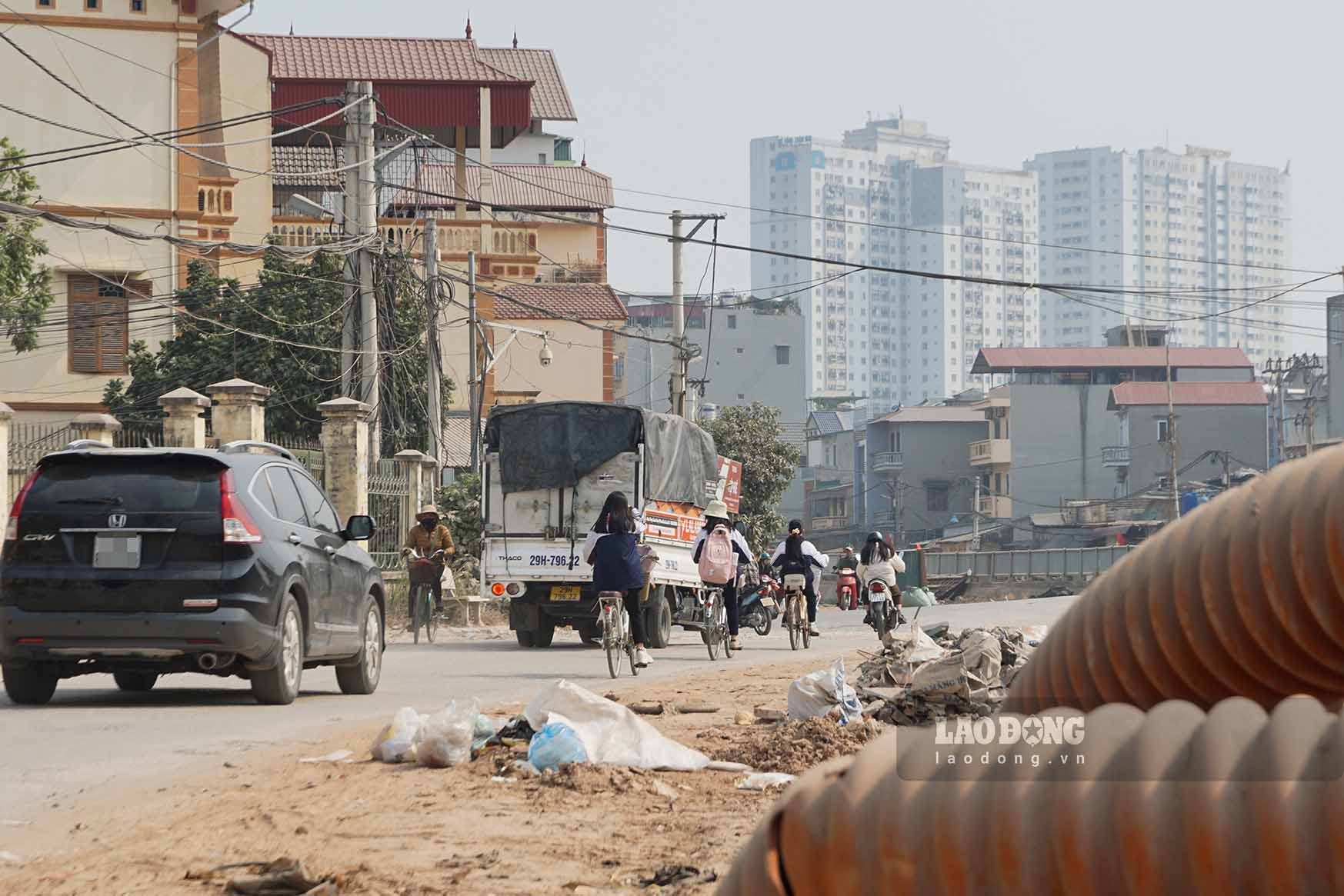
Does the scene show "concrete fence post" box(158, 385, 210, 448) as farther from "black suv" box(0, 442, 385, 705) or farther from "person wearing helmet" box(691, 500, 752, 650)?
"black suv" box(0, 442, 385, 705)

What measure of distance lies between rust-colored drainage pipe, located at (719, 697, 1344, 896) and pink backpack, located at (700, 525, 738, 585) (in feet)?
61.4

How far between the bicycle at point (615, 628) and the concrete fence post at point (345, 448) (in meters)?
12.3

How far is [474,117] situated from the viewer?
66.7 meters

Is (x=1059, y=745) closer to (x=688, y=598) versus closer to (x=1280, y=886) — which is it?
(x=1280, y=886)

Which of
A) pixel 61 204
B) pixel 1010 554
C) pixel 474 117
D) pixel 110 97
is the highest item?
pixel 474 117

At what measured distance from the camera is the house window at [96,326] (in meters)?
40.6

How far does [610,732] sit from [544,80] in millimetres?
67942

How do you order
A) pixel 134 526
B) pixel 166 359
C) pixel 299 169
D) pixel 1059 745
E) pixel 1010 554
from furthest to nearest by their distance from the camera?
pixel 1010 554, pixel 299 169, pixel 166 359, pixel 134 526, pixel 1059 745

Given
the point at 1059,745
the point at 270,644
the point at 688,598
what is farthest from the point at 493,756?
the point at 688,598

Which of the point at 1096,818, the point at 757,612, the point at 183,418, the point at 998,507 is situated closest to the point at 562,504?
the point at 183,418

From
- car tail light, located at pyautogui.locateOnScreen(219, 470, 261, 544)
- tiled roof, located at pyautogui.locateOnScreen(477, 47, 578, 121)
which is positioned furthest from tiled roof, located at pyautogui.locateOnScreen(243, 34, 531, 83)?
car tail light, located at pyautogui.locateOnScreen(219, 470, 261, 544)

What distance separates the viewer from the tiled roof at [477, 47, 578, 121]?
73.2 m

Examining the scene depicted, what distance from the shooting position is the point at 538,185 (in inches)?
2739

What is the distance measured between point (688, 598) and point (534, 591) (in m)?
2.86
